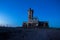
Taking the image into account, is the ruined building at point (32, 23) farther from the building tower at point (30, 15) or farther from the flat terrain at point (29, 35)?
Answer: the flat terrain at point (29, 35)

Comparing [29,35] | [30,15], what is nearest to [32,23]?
[30,15]

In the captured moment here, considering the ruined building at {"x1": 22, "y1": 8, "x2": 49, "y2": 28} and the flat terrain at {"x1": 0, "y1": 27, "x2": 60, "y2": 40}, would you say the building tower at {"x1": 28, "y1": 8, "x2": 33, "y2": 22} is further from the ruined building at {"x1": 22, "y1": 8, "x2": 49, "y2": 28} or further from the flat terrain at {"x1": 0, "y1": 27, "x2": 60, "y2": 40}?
the flat terrain at {"x1": 0, "y1": 27, "x2": 60, "y2": 40}

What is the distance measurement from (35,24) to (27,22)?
359 centimetres

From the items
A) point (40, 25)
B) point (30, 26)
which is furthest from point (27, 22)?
point (40, 25)

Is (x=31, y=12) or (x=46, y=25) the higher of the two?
(x=31, y=12)

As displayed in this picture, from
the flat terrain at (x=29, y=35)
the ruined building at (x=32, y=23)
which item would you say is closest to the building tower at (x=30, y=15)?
the ruined building at (x=32, y=23)

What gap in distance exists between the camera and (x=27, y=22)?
214 ft

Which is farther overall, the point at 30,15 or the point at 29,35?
the point at 30,15

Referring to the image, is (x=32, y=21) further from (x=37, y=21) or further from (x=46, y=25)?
(x=46, y=25)

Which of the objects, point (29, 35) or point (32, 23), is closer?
point (29, 35)

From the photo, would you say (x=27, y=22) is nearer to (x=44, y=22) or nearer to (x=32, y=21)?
(x=32, y=21)

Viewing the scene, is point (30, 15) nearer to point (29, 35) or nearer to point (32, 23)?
point (32, 23)

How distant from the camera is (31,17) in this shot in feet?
207

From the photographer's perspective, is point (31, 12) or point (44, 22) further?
point (44, 22)
